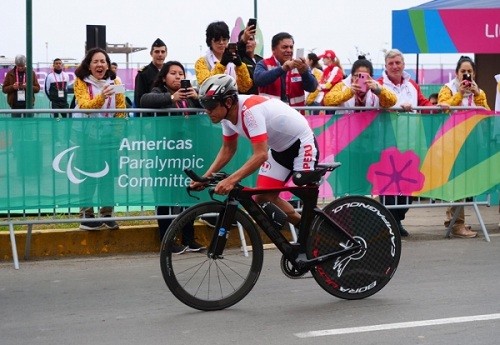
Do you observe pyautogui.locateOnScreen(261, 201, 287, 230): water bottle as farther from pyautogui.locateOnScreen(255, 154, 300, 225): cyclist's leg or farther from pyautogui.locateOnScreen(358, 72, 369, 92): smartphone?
pyautogui.locateOnScreen(358, 72, 369, 92): smartphone

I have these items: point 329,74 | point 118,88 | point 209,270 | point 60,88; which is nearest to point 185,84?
point 118,88

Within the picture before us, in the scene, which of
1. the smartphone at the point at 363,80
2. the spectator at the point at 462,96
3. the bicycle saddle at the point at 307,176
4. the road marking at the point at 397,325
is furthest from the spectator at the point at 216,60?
the road marking at the point at 397,325

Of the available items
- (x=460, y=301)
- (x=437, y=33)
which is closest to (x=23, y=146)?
(x=460, y=301)

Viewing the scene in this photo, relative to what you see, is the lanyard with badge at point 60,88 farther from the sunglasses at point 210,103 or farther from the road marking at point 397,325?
the road marking at point 397,325

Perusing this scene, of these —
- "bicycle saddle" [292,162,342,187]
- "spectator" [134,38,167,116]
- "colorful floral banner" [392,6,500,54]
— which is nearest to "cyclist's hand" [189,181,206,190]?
"bicycle saddle" [292,162,342,187]

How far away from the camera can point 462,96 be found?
39.1ft

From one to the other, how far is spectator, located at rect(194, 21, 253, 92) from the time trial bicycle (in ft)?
9.25

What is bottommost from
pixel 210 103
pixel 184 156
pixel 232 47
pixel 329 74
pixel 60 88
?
pixel 184 156

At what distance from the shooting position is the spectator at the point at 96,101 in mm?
10195

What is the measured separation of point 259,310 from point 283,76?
371 cm

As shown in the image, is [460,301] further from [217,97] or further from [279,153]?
[217,97]

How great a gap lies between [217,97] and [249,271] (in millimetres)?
1307

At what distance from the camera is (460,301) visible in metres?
7.84

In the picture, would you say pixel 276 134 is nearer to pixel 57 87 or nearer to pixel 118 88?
pixel 118 88
